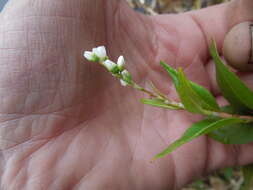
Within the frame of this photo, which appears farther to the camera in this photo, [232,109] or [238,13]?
[238,13]

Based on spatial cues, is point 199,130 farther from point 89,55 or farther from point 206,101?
point 89,55

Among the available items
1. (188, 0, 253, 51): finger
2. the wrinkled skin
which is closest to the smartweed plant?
the wrinkled skin

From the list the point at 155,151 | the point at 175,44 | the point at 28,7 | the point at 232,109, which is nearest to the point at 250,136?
the point at 232,109

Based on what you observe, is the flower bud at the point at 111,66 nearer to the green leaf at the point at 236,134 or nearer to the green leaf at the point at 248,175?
the green leaf at the point at 236,134

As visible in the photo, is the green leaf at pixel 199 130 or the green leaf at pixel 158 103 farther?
the green leaf at pixel 158 103

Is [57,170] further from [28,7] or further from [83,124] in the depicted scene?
[28,7]

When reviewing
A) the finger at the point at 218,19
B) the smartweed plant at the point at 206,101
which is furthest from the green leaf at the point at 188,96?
the finger at the point at 218,19
